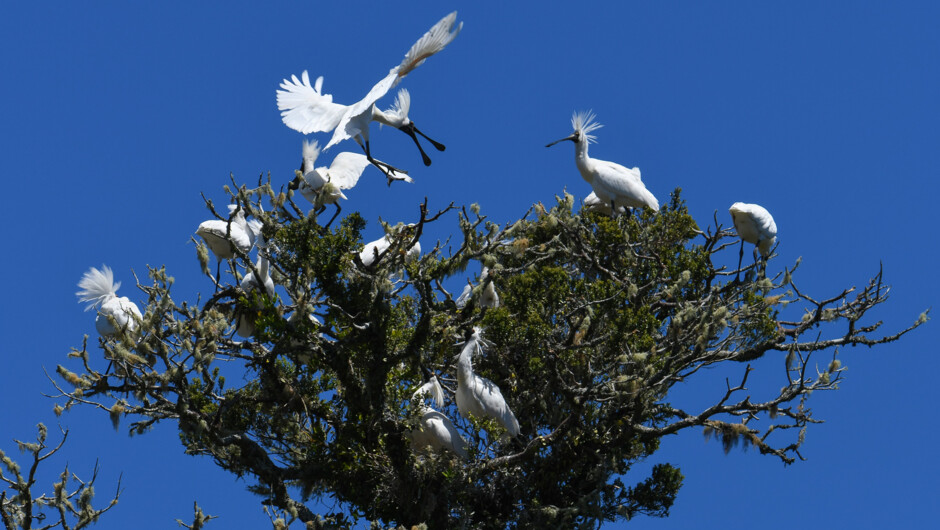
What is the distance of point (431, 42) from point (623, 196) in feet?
13.4

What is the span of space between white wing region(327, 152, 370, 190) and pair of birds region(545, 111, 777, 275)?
9.64 feet

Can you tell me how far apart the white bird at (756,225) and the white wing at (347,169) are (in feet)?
12.8

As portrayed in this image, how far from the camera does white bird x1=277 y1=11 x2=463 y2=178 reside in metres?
9.65

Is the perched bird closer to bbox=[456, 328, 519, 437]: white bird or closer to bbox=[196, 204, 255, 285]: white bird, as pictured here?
bbox=[196, 204, 255, 285]: white bird

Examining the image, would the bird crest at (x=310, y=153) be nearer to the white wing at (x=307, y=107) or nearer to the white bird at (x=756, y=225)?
the white wing at (x=307, y=107)

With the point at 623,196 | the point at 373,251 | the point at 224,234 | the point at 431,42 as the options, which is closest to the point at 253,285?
the point at 224,234

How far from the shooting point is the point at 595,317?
31.1ft

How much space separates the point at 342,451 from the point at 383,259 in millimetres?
1588

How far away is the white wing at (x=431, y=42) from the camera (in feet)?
31.3

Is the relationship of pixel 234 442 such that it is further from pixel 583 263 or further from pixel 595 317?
pixel 583 263

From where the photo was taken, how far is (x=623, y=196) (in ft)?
42.8

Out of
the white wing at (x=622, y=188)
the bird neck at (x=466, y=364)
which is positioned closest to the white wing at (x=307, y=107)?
the bird neck at (x=466, y=364)

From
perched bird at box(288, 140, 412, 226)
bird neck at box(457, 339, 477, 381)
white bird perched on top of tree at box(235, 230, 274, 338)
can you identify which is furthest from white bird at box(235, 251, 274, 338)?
bird neck at box(457, 339, 477, 381)

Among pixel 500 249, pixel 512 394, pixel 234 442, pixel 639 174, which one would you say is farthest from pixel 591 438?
pixel 639 174
